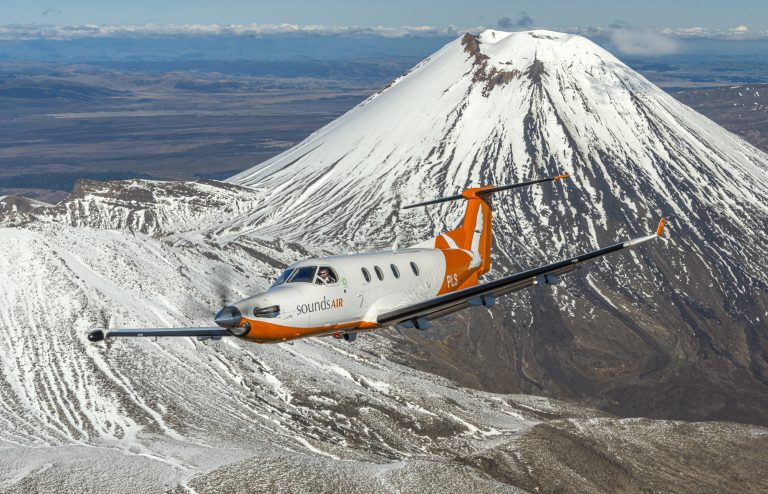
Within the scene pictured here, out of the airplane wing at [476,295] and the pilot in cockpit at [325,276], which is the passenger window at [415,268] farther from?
the pilot in cockpit at [325,276]

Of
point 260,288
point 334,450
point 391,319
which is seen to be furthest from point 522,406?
point 391,319

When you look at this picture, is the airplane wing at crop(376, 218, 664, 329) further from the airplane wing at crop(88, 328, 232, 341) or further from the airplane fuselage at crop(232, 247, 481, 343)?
the airplane wing at crop(88, 328, 232, 341)

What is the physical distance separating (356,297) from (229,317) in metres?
8.60

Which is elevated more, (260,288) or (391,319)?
(391,319)

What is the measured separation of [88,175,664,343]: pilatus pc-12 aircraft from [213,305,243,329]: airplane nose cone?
0.05m

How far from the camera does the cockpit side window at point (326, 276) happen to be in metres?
50.8

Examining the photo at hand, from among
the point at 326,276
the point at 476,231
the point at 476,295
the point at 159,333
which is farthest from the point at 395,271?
the point at 159,333

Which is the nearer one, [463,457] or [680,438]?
[463,457]

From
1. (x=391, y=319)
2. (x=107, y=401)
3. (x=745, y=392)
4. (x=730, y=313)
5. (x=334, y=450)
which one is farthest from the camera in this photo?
(x=730, y=313)

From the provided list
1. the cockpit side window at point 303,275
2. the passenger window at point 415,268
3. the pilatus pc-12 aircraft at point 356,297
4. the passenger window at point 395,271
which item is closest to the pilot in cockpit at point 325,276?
the pilatus pc-12 aircraft at point 356,297

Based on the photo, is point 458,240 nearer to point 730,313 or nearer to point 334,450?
point 334,450

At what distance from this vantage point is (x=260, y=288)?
136m

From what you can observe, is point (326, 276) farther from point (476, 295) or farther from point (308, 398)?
point (308, 398)

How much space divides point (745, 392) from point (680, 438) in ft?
180
